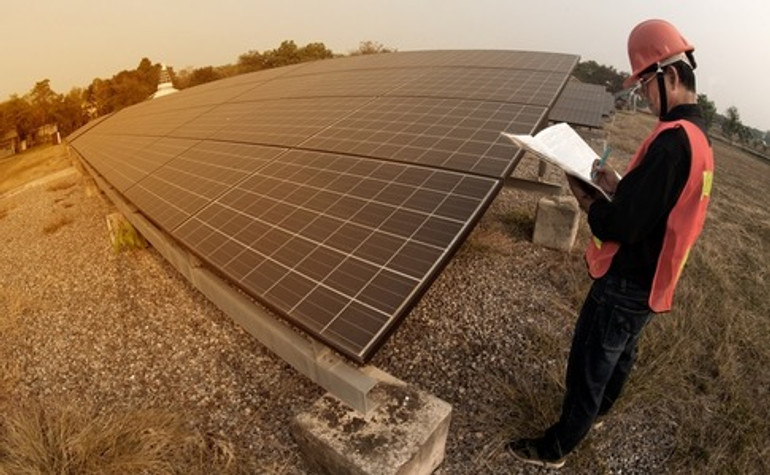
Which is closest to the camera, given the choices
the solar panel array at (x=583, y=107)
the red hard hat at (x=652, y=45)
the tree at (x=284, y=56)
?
the red hard hat at (x=652, y=45)

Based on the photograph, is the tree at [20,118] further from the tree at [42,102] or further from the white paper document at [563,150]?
the white paper document at [563,150]

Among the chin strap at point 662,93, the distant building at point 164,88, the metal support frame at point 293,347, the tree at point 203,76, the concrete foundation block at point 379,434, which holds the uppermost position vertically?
the tree at point 203,76

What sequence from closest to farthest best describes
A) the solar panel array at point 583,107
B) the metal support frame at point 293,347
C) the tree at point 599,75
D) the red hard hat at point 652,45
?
the red hard hat at point 652,45 → the metal support frame at point 293,347 → the solar panel array at point 583,107 → the tree at point 599,75

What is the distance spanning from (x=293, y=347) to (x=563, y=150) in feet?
10.0

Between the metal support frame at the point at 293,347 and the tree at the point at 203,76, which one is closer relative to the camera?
the metal support frame at the point at 293,347

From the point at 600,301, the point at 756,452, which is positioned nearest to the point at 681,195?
the point at 600,301

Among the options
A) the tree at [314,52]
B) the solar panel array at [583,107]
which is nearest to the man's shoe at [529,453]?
the solar panel array at [583,107]

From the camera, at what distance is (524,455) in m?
3.78

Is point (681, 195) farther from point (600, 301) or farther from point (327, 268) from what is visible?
point (327, 268)

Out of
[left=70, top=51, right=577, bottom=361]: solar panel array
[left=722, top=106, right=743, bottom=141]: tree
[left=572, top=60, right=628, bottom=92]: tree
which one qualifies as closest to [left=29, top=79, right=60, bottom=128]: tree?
[left=70, top=51, right=577, bottom=361]: solar panel array

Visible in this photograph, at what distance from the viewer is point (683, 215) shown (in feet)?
8.14

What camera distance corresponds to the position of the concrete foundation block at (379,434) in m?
3.15

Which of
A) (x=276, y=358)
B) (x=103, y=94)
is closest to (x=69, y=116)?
(x=103, y=94)

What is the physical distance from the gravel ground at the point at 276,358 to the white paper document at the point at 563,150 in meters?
2.65
